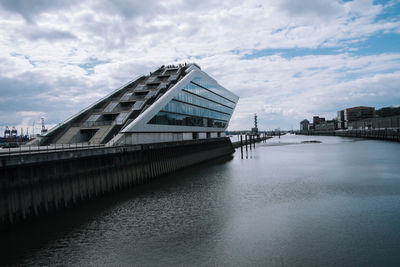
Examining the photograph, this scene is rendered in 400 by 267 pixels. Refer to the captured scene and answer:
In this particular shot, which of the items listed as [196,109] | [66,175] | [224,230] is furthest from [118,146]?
[196,109]

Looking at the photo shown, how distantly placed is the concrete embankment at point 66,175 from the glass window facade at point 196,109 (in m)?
9.86

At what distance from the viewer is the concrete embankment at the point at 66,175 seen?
67.0ft

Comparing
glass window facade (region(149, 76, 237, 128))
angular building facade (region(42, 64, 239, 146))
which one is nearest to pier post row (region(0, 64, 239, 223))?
angular building facade (region(42, 64, 239, 146))

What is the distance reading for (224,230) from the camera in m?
19.8

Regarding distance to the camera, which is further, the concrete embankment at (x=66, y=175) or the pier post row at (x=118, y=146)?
the pier post row at (x=118, y=146)

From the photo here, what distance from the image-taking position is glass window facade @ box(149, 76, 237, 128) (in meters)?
52.5

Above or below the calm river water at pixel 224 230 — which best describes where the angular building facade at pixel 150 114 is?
above

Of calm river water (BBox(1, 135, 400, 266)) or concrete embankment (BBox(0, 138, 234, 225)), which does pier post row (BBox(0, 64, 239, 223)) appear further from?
calm river water (BBox(1, 135, 400, 266))

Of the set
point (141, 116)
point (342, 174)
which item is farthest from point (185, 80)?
point (342, 174)

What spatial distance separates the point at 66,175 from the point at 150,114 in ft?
69.8

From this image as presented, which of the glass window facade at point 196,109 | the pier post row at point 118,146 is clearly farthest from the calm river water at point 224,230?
the glass window facade at point 196,109

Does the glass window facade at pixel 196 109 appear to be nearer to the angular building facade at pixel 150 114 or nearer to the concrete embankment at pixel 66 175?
the angular building facade at pixel 150 114

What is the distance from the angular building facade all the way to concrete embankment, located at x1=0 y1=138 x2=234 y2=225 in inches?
146

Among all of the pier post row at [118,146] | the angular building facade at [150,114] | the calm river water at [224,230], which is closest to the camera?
the calm river water at [224,230]
